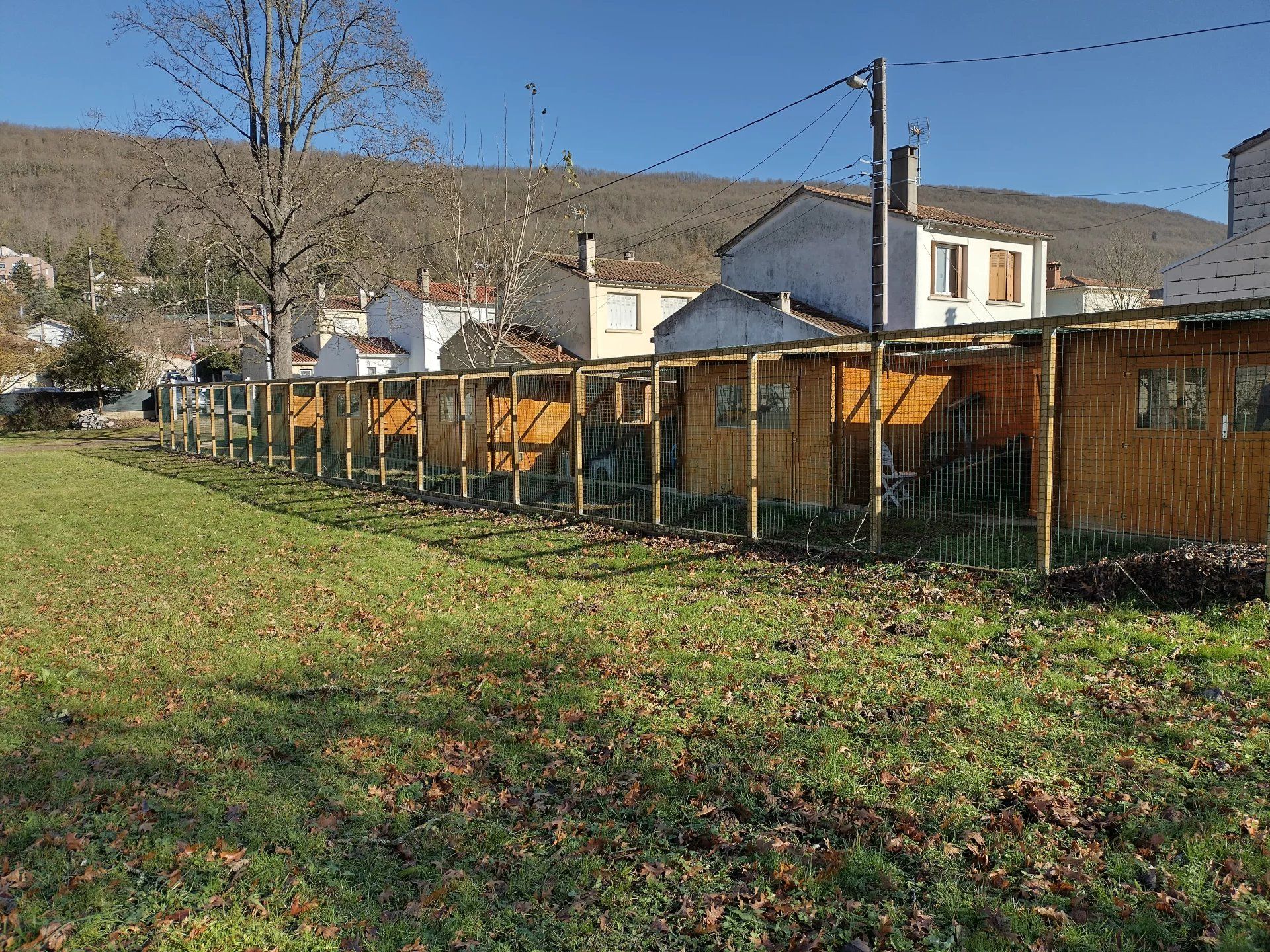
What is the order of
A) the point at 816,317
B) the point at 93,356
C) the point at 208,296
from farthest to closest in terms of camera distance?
the point at 208,296, the point at 93,356, the point at 816,317

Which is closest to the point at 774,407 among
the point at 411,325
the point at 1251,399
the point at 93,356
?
the point at 1251,399

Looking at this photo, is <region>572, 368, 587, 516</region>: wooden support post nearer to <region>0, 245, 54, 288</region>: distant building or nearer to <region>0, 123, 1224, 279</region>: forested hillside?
<region>0, 123, 1224, 279</region>: forested hillside

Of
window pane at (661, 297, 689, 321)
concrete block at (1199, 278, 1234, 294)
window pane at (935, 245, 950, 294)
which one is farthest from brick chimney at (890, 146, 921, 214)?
window pane at (661, 297, 689, 321)

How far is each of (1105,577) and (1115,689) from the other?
2.07 metres

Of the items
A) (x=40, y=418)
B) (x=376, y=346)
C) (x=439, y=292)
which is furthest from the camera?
(x=376, y=346)

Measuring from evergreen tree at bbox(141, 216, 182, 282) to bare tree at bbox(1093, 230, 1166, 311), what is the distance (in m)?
44.2

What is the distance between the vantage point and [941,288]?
25.1m

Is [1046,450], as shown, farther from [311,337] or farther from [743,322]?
[311,337]

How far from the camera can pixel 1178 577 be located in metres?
6.81

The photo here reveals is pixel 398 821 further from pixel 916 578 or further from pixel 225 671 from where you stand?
pixel 916 578

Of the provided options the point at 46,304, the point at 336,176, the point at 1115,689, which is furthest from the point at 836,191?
the point at 46,304

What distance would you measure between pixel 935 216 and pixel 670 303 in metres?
15.0

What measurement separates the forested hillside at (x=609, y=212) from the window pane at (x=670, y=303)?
210 inches

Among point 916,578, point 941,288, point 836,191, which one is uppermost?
point 836,191
